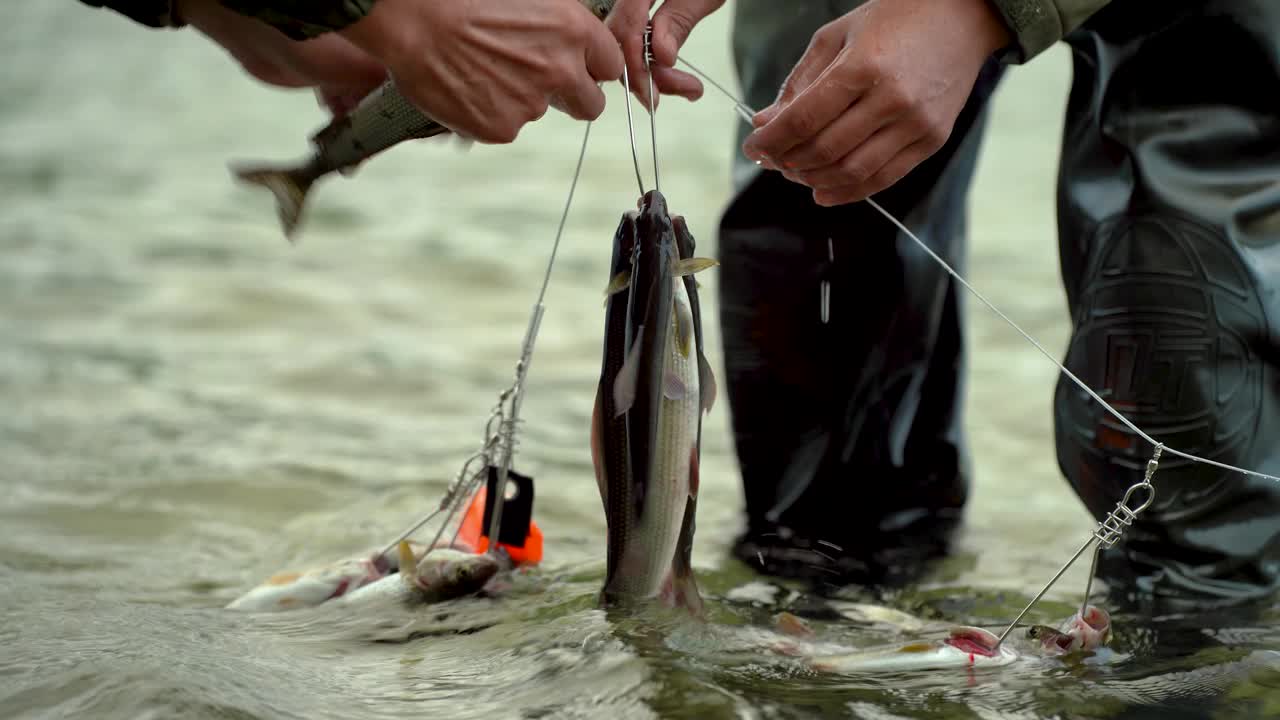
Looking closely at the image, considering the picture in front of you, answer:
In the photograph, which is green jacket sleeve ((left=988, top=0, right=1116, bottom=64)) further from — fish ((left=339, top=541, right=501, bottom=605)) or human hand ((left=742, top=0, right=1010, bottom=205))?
fish ((left=339, top=541, right=501, bottom=605))

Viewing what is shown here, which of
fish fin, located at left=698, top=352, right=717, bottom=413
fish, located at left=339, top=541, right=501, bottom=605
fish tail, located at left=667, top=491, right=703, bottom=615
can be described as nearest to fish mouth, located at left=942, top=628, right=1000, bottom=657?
fish tail, located at left=667, top=491, right=703, bottom=615

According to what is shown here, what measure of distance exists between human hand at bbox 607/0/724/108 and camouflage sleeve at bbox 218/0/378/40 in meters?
0.51

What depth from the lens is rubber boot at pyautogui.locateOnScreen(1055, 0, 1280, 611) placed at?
256 centimetres

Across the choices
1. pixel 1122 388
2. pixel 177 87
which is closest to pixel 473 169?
pixel 177 87

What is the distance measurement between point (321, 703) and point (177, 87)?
12.3 metres

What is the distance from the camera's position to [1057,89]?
1211 cm

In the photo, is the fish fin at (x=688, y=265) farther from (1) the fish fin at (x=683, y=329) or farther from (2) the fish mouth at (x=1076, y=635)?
(2) the fish mouth at (x=1076, y=635)

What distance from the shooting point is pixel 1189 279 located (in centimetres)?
259

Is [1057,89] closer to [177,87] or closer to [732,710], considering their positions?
[177,87]

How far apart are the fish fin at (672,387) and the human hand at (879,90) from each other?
1.36 feet

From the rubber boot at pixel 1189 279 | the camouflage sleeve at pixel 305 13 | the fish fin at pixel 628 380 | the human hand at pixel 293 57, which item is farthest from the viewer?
the human hand at pixel 293 57

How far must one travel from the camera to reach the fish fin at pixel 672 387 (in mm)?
2234

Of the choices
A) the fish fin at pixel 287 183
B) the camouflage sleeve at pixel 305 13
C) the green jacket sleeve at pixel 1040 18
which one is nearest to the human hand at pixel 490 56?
the camouflage sleeve at pixel 305 13

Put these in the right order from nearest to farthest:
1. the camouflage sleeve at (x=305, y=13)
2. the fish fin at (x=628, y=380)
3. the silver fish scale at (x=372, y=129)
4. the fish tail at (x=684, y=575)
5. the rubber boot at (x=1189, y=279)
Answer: the camouflage sleeve at (x=305, y=13), the fish fin at (x=628, y=380), the fish tail at (x=684, y=575), the silver fish scale at (x=372, y=129), the rubber boot at (x=1189, y=279)
